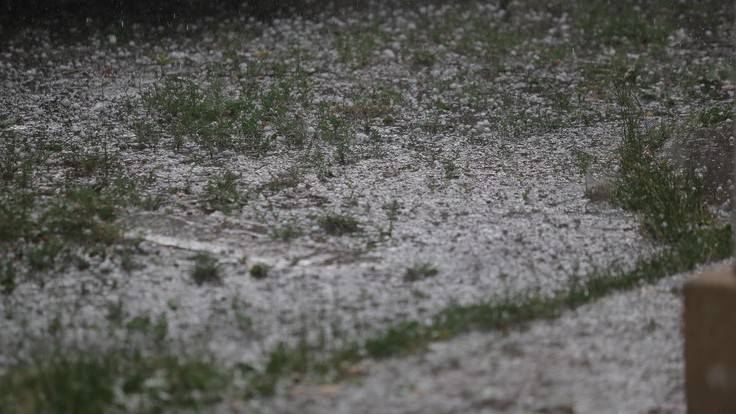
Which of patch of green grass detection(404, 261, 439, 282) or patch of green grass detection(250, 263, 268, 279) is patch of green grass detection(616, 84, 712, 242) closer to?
patch of green grass detection(404, 261, 439, 282)

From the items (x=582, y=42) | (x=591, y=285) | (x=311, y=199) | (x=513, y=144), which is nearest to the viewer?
(x=591, y=285)

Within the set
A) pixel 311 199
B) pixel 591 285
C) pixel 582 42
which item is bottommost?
pixel 591 285

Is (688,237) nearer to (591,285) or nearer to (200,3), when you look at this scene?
(591,285)

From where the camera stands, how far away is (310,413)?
2865mm

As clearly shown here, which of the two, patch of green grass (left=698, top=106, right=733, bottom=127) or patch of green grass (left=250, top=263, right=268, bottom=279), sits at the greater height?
patch of green grass (left=698, top=106, right=733, bottom=127)

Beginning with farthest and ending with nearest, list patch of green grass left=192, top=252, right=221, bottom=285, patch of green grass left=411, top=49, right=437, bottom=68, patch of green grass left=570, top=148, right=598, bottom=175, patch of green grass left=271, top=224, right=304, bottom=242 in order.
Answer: patch of green grass left=411, top=49, right=437, bottom=68 < patch of green grass left=570, top=148, right=598, bottom=175 < patch of green grass left=271, top=224, right=304, bottom=242 < patch of green grass left=192, top=252, right=221, bottom=285

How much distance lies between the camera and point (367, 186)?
5520 millimetres

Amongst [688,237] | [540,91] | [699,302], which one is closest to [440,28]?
[540,91]

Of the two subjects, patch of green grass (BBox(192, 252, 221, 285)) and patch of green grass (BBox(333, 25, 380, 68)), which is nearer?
patch of green grass (BBox(192, 252, 221, 285))

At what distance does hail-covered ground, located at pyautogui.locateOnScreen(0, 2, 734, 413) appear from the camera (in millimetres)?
3283

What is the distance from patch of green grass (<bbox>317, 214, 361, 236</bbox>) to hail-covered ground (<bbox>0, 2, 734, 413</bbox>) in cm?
1

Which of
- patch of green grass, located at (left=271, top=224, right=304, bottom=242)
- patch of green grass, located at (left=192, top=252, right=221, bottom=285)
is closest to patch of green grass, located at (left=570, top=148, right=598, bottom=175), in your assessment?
patch of green grass, located at (left=271, top=224, right=304, bottom=242)

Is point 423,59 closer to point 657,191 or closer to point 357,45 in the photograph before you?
point 357,45

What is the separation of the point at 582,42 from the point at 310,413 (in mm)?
6706
